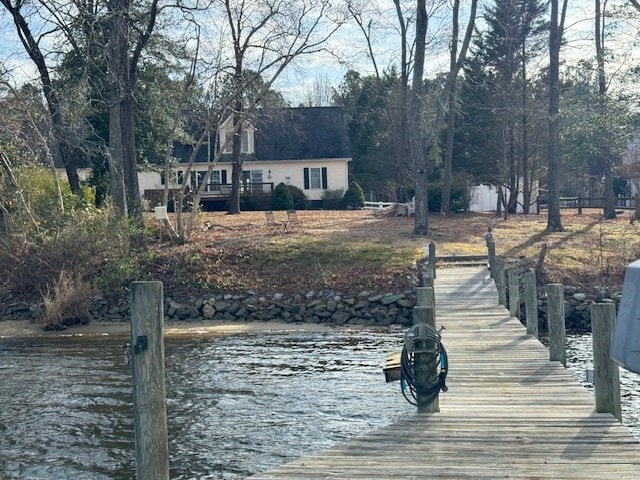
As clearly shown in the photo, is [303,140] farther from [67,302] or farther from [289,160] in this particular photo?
[67,302]

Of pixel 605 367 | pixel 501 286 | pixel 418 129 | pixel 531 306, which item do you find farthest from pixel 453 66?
pixel 605 367

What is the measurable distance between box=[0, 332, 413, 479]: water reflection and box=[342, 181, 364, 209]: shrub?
26427mm

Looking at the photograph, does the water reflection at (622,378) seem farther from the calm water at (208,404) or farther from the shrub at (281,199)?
the shrub at (281,199)

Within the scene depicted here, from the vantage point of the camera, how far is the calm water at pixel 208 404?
10195 millimetres

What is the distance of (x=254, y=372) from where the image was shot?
1555cm

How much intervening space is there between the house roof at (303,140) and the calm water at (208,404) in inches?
1177

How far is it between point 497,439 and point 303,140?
140 feet

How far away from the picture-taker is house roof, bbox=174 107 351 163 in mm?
48250

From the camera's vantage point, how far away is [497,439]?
724 centimetres

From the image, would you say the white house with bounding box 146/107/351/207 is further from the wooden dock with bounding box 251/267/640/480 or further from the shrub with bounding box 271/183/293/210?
the wooden dock with bounding box 251/267/640/480

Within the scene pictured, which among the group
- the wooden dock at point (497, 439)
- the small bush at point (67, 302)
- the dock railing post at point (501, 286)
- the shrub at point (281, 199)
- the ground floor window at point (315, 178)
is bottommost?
the small bush at point (67, 302)

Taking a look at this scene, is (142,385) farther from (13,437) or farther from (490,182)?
(490,182)

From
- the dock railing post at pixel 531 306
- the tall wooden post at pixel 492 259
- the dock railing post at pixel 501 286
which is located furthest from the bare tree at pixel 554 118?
the dock railing post at pixel 531 306

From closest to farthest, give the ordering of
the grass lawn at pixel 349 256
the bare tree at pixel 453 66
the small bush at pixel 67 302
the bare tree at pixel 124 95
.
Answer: the small bush at pixel 67 302
the grass lawn at pixel 349 256
the bare tree at pixel 124 95
the bare tree at pixel 453 66
